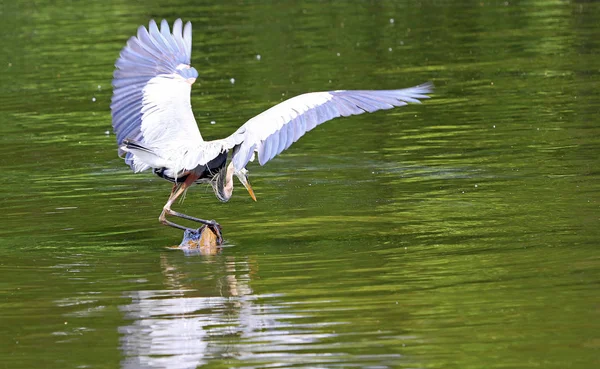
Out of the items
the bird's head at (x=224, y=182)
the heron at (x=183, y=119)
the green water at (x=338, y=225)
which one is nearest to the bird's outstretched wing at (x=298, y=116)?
the heron at (x=183, y=119)

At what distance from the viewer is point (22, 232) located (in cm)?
947

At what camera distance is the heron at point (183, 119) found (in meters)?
8.04

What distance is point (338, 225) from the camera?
9.28 m

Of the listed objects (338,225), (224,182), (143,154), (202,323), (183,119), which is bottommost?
(202,323)

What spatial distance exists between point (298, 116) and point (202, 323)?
1.82 m

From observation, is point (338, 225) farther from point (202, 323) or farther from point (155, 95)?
point (202, 323)

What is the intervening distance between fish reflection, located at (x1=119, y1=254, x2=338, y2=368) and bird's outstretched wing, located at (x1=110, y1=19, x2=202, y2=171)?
1.37 meters

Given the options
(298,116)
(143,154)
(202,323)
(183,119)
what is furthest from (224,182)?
(202,323)

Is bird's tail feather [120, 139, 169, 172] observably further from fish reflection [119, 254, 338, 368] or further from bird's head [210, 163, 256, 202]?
fish reflection [119, 254, 338, 368]

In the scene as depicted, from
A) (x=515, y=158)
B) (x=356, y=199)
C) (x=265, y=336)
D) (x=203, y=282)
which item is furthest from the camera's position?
(x=515, y=158)

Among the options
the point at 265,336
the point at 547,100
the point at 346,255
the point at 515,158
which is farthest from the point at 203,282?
the point at 547,100

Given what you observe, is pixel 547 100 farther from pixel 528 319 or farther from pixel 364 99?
pixel 528 319

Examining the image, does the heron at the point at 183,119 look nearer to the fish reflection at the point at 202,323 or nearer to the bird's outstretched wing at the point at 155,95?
the bird's outstretched wing at the point at 155,95

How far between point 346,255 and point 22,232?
270 cm
